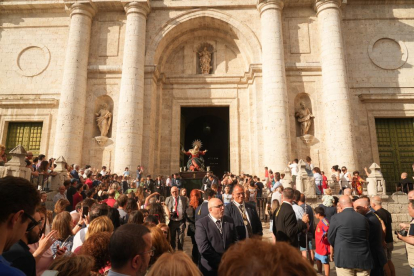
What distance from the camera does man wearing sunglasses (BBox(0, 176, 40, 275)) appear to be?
168 centimetres

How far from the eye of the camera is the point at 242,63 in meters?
18.4

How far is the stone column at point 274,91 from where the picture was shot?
14.5 metres

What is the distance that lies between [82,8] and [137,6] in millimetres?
3216

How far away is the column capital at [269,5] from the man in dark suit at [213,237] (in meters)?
15.1

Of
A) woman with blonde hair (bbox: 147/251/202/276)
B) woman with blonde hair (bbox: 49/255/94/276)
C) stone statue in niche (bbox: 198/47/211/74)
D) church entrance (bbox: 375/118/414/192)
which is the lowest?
woman with blonde hair (bbox: 49/255/94/276)

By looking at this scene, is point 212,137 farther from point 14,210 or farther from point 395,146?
point 14,210

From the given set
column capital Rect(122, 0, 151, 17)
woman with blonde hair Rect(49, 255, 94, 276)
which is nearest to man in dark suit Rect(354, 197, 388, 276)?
woman with blonde hair Rect(49, 255, 94, 276)

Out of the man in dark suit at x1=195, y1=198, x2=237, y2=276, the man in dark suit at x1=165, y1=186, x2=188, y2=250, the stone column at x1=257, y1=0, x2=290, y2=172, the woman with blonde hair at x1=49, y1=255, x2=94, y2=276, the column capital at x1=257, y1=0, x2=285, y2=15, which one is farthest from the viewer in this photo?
the column capital at x1=257, y1=0, x2=285, y2=15

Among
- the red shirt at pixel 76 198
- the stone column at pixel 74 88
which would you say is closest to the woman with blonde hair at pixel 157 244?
the red shirt at pixel 76 198

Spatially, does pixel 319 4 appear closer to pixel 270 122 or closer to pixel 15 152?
pixel 270 122

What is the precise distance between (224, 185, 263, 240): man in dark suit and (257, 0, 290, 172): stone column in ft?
32.6

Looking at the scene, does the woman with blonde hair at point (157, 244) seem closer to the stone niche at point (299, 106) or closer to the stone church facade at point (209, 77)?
the stone church facade at point (209, 77)

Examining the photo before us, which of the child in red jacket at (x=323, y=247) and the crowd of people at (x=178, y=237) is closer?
the crowd of people at (x=178, y=237)

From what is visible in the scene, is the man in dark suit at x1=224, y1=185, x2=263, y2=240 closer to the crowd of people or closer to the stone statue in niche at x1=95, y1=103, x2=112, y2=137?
the crowd of people
